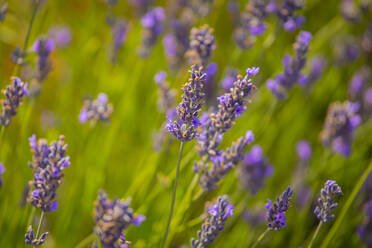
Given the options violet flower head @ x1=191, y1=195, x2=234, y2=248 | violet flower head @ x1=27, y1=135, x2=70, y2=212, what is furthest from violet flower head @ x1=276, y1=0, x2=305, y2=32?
violet flower head @ x1=27, y1=135, x2=70, y2=212

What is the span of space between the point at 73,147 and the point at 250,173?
1228 mm

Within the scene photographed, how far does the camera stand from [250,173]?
6.38 ft

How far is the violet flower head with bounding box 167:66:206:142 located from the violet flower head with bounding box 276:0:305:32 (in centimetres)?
90

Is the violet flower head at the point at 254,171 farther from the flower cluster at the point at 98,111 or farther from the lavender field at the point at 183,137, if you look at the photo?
the flower cluster at the point at 98,111

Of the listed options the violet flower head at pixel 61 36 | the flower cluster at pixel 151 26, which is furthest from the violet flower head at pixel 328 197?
the violet flower head at pixel 61 36

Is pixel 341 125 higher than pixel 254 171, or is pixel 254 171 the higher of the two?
pixel 341 125

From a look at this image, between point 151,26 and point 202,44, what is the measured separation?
775 millimetres

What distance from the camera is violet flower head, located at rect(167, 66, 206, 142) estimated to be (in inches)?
39.8

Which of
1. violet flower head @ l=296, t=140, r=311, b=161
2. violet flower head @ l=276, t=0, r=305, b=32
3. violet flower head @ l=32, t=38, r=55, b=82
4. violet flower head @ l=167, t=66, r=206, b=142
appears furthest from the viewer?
violet flower head @ l=296, t=140, r=311, b=161

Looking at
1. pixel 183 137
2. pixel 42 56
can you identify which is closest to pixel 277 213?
pixel 183 137

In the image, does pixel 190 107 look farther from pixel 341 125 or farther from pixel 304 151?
pixel 304 151

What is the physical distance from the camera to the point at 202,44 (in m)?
1.47

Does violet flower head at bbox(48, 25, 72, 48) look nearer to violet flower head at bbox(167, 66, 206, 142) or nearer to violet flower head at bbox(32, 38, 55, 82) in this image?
violet flower head at bbox(32, 38, 55, 82)

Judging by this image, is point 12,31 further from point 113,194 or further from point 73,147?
point 113,194
